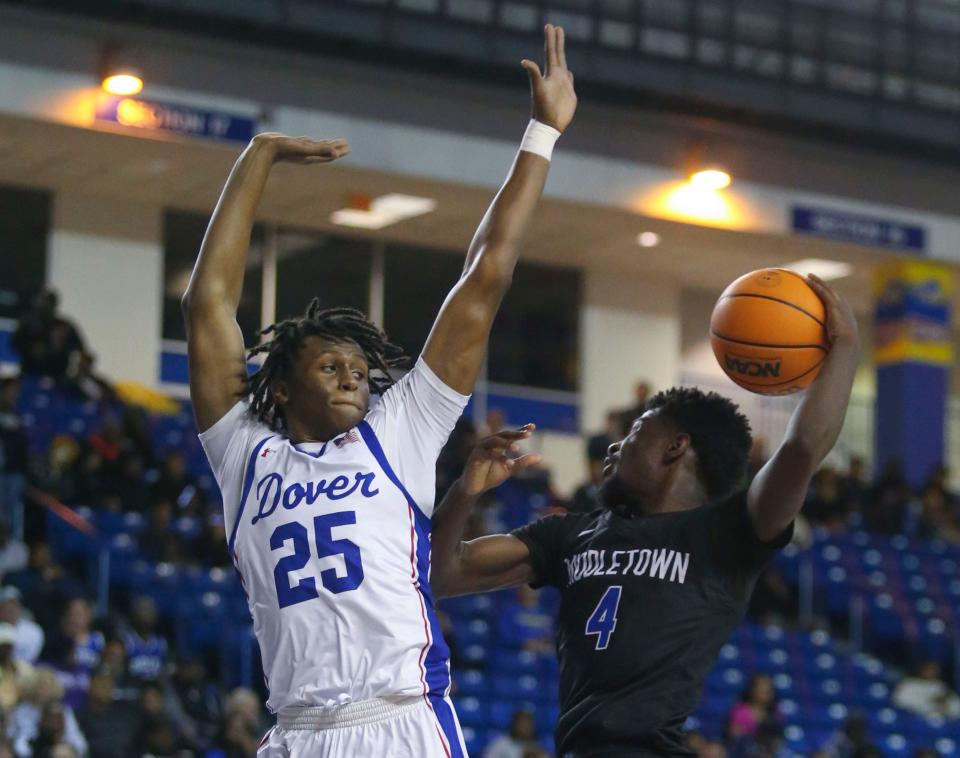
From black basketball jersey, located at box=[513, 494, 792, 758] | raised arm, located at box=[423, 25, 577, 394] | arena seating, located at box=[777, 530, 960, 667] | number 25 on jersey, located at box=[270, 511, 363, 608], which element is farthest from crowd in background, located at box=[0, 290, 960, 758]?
raised arm, located at box=[423, 25, 577, 394]

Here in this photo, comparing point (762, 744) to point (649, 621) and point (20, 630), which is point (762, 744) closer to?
point (20, 630)

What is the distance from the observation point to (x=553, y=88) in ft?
13.5

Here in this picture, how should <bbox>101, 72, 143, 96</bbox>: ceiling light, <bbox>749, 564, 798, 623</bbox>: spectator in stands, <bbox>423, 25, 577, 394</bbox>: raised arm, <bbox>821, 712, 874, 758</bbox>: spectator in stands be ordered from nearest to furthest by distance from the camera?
<bbox>423, 25, 577, 394</bbox>: raised arm
<bbox>821, 712, 874, 758</bbox>: spectator in stands
<bbox>101, 72, 143, 96</bbox>: ceiling light
<bbox>749, 564, 798, 623</bbox>: spectator in stands

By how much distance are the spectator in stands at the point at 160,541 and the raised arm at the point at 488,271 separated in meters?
8.46

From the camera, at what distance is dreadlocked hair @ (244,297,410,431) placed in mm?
4055

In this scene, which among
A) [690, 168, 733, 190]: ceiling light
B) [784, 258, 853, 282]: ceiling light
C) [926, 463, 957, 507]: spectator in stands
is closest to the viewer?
[690, 168, 733, 190]: ceiling light

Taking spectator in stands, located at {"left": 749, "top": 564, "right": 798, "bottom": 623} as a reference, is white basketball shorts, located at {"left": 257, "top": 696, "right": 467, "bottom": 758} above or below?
above

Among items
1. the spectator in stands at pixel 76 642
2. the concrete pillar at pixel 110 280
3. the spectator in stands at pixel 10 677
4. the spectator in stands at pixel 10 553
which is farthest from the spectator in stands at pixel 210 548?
the concrete pillar at pixel 110 280

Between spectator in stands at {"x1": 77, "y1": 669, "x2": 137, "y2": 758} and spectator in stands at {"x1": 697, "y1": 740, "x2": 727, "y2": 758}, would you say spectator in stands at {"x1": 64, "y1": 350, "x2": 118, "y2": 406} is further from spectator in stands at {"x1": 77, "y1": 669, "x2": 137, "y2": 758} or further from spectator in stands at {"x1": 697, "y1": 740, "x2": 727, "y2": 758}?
spectator in stands at {"x1": 697, "y1": 740, "x2": 727, "y2": 758}

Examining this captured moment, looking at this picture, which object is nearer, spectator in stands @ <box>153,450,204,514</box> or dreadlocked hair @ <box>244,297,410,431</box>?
dreadlocked hair @ <box>244,297,410,431</box>

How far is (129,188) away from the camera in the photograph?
16406 mm

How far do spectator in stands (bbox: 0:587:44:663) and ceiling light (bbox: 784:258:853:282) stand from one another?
10.3 metres

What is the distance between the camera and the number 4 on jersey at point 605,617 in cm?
429

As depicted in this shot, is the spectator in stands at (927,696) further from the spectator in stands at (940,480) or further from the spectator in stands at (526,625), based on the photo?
the spectator in stands at (526,625)
